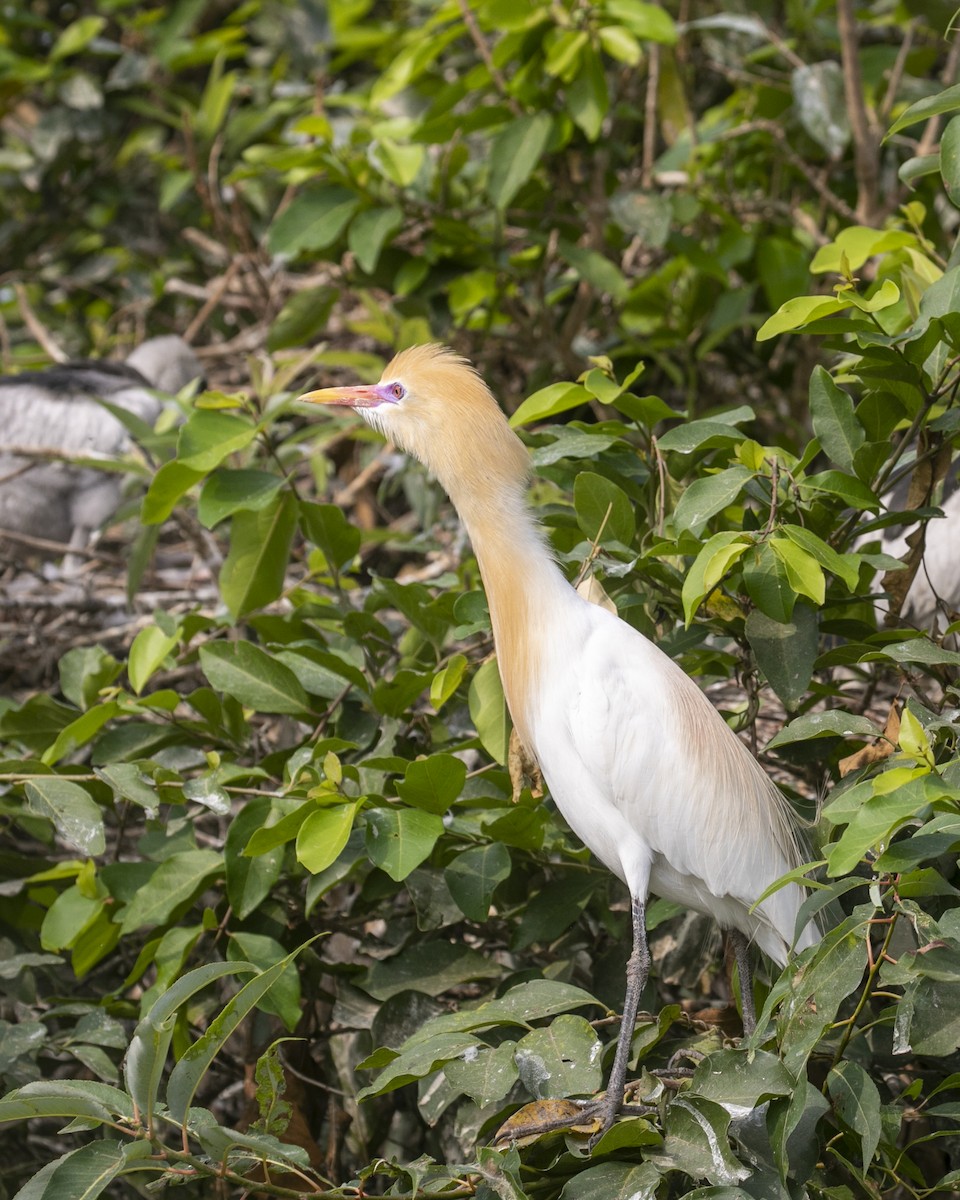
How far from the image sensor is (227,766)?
7.86ft

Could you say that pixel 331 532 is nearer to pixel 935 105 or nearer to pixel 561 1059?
pixel 561 1059

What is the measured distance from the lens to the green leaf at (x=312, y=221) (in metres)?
3.52

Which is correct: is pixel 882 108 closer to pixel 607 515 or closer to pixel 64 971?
pixel 607 515

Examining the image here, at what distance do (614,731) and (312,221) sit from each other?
205 cm

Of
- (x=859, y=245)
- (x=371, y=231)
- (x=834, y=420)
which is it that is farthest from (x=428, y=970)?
(x=371, y=231)

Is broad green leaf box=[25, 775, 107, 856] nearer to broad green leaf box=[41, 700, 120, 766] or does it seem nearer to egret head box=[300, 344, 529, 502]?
broad green leaf box=[41, 700, 120, 766]

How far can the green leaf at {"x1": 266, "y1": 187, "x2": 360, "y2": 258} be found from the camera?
352cm

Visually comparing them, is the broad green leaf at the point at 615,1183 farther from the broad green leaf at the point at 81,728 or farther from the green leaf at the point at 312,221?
the green leaf at the point at 312,221

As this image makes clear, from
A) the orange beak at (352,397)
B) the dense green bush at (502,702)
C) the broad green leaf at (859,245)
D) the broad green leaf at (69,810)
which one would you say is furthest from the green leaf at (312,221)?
the broad green leaf at (69,810)

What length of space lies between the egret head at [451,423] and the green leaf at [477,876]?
60 cm

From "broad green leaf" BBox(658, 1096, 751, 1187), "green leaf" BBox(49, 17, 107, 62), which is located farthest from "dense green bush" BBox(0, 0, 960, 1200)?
"green leaf" BBox(49, 17, 107, 62)

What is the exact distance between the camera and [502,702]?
233cm

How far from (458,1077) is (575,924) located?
0.71m

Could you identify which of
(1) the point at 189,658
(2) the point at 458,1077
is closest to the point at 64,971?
(1) the point at 189,658
